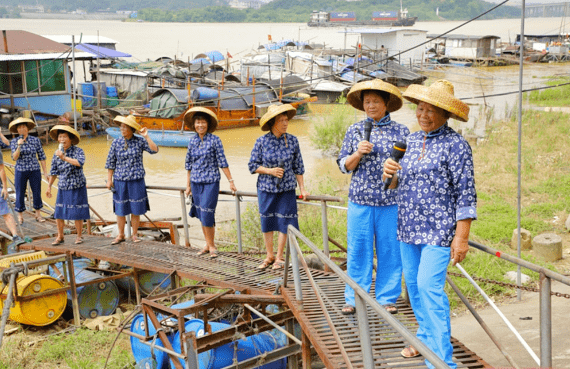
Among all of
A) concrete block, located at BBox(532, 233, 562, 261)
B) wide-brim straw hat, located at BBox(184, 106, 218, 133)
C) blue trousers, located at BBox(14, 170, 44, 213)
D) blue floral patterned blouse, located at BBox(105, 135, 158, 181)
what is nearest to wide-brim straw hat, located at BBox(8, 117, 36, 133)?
blue trousers, located at BBox(14, 170, 44, 213)

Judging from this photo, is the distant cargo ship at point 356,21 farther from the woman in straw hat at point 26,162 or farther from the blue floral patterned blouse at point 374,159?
the blue floral patterned blouse at point 374,159

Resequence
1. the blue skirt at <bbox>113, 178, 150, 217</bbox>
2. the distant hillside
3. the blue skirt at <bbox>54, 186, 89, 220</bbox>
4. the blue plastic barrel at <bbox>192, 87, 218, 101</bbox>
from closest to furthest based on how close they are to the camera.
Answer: the blue skirt at <bbox>113, 178, 150, 217</bbox>, the blue skirt at <bbox>54, 186, 89, 220</bbox>, the blue plastic barrel at <bbox>192, 87, 218, 101</bbox>, the distant hillside

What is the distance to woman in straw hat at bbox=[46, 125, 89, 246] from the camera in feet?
20.7

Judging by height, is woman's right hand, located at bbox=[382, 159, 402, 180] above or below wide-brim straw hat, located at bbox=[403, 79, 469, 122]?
below

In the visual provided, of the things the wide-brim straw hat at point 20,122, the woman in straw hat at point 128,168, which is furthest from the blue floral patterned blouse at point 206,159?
the wide-brim straw hat at point 20,122

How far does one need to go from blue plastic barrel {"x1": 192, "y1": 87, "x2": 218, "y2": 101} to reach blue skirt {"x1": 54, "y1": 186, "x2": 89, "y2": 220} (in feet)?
46.5

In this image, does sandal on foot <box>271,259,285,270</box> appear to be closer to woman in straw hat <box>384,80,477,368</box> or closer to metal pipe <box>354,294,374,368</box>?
woman in straw hat <box>384,80,477,368</box>

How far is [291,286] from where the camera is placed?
4.63 meters

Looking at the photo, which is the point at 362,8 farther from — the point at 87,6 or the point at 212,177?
the point at 212,177

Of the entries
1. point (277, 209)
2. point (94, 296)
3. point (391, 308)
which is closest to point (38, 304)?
point (94, 296)

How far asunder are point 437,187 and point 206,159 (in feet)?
9.85

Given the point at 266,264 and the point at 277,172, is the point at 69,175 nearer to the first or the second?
the point at 266,264

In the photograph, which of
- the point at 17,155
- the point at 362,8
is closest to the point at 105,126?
the point at 17,155

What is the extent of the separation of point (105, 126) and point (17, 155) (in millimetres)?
13106
